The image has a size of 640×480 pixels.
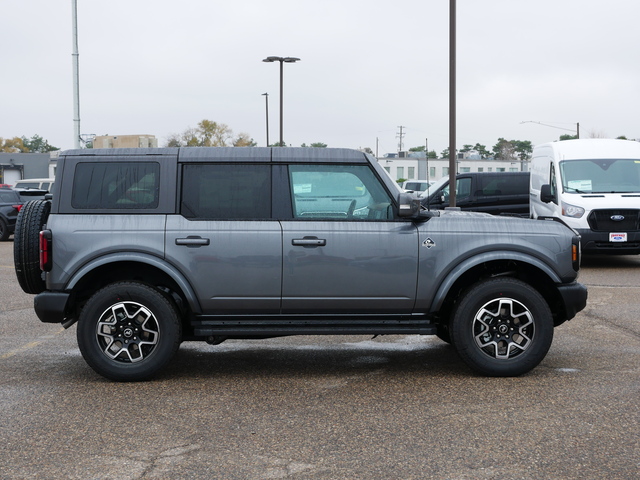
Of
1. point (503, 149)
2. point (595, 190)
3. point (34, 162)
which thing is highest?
point (503, 149)

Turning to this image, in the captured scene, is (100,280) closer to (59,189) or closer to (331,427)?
(59,189)

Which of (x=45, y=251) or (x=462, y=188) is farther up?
(x=462, y=188)

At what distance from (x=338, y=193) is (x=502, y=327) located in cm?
162

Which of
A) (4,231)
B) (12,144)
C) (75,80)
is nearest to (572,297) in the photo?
(4,231)

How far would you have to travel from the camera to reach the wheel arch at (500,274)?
644 centimetres

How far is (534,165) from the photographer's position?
18422 mm

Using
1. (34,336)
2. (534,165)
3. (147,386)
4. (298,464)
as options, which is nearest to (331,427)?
(298,464)

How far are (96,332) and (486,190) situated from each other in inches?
647

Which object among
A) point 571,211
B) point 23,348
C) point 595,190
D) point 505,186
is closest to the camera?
point 23,348

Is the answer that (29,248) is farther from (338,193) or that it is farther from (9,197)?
(9,197)

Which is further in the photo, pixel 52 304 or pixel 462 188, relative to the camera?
pixel 462 188

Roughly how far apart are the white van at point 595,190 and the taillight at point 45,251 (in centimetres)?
1113

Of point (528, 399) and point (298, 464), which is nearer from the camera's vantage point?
point (298, 464)

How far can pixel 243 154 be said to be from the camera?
654cm
